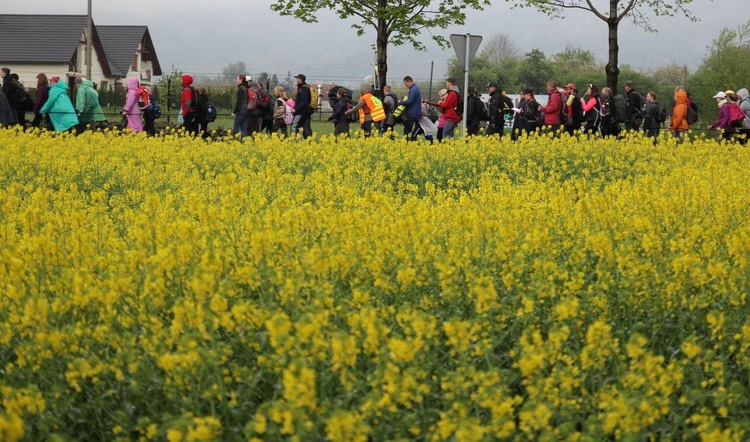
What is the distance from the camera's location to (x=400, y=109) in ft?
69.3

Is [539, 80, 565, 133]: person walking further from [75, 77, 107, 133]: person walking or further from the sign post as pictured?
[75, 77, 107, 133]: person walking

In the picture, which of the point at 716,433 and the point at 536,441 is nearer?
the point at 716,433

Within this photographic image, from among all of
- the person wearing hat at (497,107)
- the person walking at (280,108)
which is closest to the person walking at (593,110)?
the person wearing hat at (497,107)

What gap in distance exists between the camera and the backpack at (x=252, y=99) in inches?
846

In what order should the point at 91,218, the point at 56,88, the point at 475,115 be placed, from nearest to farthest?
the point at 91,218 → the point at 56,88 → the point at 475,115

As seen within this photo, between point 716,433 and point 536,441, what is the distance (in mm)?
848

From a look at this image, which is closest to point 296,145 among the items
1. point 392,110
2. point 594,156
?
point 594,156

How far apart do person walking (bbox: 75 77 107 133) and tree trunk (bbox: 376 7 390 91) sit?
1088cm

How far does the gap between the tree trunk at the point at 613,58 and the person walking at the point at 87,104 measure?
13.6m

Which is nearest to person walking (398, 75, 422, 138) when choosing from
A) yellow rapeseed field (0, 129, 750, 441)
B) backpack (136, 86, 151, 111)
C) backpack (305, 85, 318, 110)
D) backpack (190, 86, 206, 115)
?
backpack (305, 85, 318, 110)

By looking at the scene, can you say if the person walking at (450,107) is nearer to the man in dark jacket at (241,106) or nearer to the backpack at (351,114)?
the backpack at (351,114)

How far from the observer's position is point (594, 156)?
1502cm

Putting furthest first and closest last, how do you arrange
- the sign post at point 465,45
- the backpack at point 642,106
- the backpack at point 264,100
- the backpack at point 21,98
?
the backpack at point 642,106
the backpack at point 264,100
the backpack at point 21,98
the sign post at point 465,45

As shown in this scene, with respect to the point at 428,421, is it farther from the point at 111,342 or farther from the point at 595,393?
the point at 111,342
